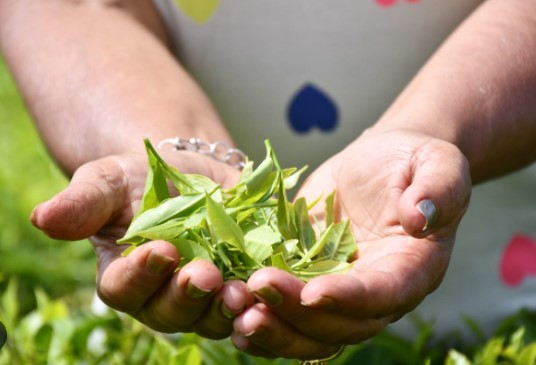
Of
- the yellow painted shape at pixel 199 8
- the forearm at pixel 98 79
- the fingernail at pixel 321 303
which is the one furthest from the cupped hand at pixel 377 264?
the yellow painted shape at pixel 199 8

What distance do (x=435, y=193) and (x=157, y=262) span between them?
1.15ft

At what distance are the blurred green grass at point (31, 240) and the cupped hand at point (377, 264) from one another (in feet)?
3.68

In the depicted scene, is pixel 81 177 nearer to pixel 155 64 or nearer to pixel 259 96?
pixel 155 64

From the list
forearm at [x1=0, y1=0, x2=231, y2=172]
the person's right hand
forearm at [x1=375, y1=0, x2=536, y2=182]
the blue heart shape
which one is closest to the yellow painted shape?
forearm at [x1=0, y1=0, x2=231, y2=172]

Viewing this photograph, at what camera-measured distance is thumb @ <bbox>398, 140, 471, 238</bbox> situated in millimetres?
1092

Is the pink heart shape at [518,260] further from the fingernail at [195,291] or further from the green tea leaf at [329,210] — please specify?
the fingernail at [195,291]

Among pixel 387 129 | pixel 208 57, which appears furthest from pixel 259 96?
pixel 387 129

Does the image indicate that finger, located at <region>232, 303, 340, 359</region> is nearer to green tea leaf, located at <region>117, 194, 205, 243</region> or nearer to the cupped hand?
the cupped hand

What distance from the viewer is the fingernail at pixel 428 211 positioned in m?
1.09

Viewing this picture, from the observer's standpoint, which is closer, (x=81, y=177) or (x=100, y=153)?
(x=81, y=177)

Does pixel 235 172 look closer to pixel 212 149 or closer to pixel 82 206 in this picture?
pixel 212 149

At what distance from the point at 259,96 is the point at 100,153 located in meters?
0.42

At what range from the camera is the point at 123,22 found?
1.86 metres

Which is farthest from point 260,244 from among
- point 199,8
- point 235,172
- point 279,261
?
point 199,8
